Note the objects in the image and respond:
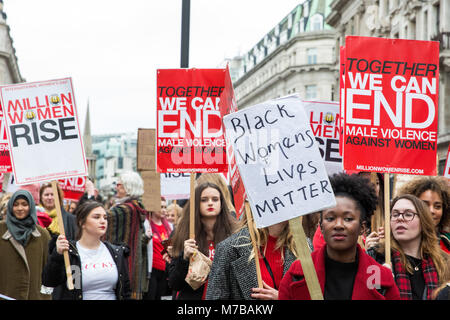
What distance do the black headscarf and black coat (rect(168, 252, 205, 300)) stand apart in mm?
2538

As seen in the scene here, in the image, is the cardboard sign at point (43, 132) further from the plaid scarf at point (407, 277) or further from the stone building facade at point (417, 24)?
the stone building facade at point (417, 24)

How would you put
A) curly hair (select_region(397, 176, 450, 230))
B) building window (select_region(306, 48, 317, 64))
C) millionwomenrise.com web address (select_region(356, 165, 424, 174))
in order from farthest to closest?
building window (select_region(306, 48, 317, 64)), curly hair (select_region(397, 176, 450, 230)), millionwomenrise.com web address (select_region(356, 165, 424, 174))

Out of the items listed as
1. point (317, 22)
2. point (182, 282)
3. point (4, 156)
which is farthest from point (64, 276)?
point (317, 22)

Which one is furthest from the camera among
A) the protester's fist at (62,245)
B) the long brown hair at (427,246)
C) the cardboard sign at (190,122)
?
the cardboard sign at (190,122)

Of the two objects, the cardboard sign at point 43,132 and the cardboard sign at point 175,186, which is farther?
the cardboard sign at point 175,186

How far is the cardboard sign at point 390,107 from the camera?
20.5 ft

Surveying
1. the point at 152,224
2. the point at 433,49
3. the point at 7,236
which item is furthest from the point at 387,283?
the point at 152,224

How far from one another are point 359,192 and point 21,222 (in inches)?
210

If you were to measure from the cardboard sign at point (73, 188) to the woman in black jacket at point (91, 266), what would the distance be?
6628 mm

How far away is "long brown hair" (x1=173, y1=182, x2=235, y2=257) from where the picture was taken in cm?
715

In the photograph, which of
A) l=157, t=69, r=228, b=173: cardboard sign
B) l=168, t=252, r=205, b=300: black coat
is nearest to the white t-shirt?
l=168, t=252, r=205, b=300: black coat

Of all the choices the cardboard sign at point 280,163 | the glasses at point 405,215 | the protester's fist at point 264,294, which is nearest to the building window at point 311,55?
the glasses at point 405,215

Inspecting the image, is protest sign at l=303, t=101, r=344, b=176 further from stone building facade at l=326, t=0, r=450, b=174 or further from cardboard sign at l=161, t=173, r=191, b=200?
stone building facade at l=326, t=0, r=450, b=174

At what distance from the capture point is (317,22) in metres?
84.0
